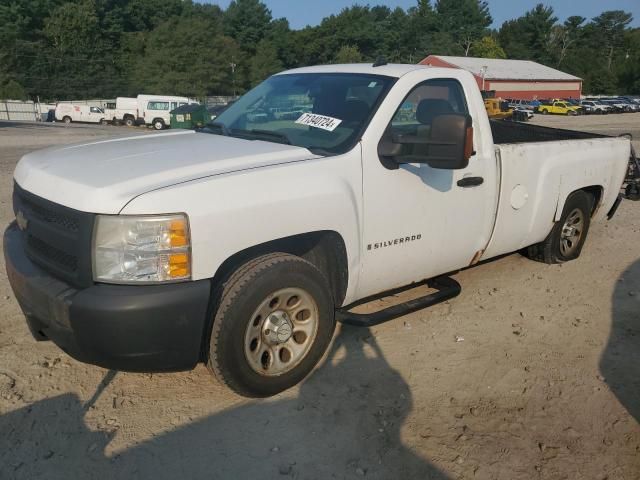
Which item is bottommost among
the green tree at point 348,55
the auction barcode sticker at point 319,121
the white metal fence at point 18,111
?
the white metal fence at point 18,111

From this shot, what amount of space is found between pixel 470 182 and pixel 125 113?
3785 cm

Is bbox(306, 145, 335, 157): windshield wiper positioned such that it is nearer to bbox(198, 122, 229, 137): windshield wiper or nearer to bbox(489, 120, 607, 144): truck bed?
bbox(198, 122, 229, 137): windshield wiper

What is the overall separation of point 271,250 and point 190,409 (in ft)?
3.34

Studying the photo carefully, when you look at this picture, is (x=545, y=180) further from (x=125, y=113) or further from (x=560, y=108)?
(x=560, y=108)

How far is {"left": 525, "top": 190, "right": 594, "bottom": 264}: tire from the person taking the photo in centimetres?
535

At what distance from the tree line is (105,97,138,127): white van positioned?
69.4 feet

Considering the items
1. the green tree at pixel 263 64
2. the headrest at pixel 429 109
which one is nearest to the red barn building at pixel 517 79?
the green tree at pixel 263 64

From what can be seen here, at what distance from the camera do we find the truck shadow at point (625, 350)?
3.41 m

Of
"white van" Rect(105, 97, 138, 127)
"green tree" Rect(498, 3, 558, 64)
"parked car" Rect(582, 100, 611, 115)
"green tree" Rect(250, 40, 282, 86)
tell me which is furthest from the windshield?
"green tree" Rect(498, 3, 558, 64)

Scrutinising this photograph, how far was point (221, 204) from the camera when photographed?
2.72m

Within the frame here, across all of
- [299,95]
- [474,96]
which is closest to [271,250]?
[299,95]

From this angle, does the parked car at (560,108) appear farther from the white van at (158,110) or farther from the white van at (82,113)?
the white van at (82,113)

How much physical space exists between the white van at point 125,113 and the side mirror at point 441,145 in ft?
122

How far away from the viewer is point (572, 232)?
18.6 ft
